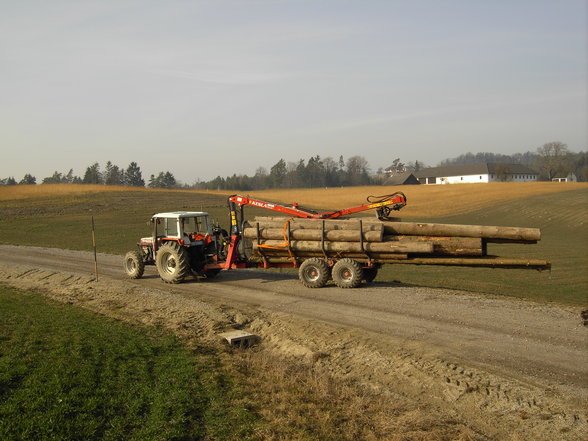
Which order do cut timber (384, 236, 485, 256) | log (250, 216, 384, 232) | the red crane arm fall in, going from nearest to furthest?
cut timber (384, 236, 485, 256), log (250, 216, 384, 232), the red crane arm

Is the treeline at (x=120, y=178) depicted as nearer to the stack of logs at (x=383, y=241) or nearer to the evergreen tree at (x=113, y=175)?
the evergreen tree at (x=113, y=175)

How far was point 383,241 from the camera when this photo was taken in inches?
591

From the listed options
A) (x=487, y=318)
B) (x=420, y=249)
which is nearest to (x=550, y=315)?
(x=487, y=318)

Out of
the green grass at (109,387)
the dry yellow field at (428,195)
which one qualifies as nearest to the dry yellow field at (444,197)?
the dry yellow field at (428,195)

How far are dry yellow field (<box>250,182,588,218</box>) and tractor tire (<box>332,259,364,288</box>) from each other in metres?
42.8

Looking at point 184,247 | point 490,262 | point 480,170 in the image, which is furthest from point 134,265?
point 480,170

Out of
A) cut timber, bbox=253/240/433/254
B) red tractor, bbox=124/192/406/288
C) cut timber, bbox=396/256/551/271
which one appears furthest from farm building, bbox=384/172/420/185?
cut timber, bbox=396/256/551/271

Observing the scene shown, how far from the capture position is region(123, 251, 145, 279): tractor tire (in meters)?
18.6

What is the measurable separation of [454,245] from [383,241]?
6.62 ft

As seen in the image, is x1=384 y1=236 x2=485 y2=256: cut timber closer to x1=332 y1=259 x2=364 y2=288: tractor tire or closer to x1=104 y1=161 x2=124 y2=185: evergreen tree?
x1=332 y1=259 x2=364 y2=288: tractor tire

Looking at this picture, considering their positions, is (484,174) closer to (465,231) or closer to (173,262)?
(465,231)

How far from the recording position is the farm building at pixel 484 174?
119250 millimetres

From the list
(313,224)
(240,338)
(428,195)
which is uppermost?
(313,224)

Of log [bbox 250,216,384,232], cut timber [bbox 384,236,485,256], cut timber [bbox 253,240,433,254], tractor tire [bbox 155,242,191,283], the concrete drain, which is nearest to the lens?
the concrete drain
